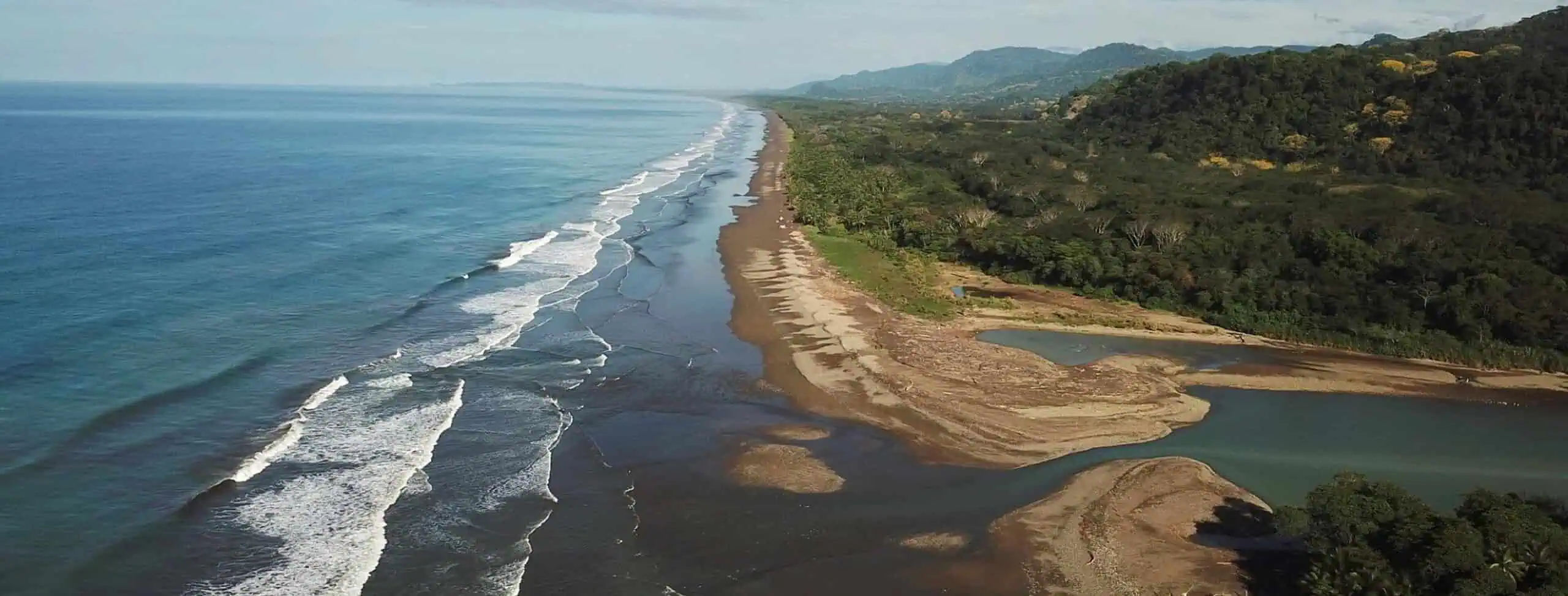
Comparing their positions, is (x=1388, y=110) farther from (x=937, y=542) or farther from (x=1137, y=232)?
(x=937, y=542)

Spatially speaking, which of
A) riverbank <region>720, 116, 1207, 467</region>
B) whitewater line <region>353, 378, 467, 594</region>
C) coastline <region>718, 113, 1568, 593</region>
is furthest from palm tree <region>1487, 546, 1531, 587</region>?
whitewater line <region>353, 378, 467, 594</region>

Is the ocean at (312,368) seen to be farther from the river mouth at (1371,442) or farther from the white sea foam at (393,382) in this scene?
the river mouth at (1371,442)

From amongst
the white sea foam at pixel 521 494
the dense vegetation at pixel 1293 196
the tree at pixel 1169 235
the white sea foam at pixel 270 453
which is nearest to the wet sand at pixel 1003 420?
the white sea foam at pixel 521 494

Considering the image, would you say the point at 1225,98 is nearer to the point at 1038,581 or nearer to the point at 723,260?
the point at 723,260

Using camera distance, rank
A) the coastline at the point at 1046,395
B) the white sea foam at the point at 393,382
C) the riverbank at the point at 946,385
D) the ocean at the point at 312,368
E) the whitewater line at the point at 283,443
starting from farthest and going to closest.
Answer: the white sea foam at the point at 393,382, the riverbank at the point at 946,385, the whitewater line at the point at 283,443, the coastline at the point at 1046,395, the ocean at the point at 312,368

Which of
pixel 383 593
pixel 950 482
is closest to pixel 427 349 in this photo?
pixel 383 593

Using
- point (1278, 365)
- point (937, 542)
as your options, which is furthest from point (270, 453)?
point (1278, 365)
